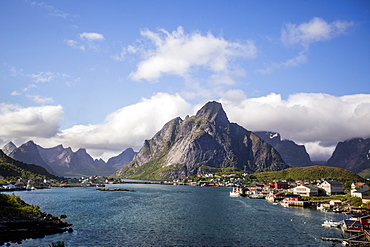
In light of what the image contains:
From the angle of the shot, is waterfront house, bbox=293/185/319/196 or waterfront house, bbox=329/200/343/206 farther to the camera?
waterfront house, bbox=293/185/319/196

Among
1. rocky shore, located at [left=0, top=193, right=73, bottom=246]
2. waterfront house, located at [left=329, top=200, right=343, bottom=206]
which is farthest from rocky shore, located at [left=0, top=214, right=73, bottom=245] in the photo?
waterfront house, located at [left=329, top=200, right=343, bottom=206]

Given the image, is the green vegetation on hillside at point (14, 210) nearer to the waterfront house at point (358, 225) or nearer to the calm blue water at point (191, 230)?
the calm blue water at point (191, 230)

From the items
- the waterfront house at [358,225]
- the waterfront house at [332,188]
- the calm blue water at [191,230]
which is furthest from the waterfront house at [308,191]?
the waterfront house at [358,225]

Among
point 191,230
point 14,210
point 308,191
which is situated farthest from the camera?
point 308,191

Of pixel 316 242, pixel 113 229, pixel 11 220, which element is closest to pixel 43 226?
pixel 11 220

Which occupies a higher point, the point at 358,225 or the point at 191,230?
the point at 358,225

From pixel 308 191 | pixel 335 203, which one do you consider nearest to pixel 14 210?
pixel 335 203

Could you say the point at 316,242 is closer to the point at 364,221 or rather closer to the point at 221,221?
the point at 364,221

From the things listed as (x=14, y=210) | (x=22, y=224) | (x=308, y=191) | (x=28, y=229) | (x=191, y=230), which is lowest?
(x=191, y=230)

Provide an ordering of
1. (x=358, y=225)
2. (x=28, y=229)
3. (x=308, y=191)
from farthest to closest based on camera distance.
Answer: (x=308, y=191), (x=358, y=225), (x=28, y=229)

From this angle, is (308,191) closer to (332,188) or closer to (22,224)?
(332,188)

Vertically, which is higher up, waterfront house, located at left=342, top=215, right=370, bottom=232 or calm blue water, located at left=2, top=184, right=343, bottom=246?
waterfront house, located at left=342, top=215, right=370, bottom=232

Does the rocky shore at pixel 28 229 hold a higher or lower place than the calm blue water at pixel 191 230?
higher

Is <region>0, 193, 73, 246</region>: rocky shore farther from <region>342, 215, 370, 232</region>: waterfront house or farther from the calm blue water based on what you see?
<region>342, 215, 370, 232</region>: waterfront house
